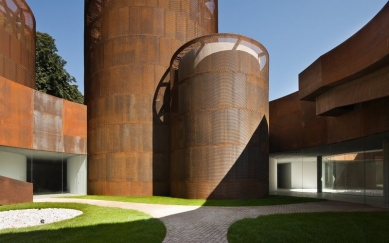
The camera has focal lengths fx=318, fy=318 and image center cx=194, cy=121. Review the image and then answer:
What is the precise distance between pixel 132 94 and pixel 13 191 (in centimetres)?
1002

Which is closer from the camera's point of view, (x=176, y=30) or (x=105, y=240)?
(x=105, y=240)

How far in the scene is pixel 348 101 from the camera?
44.3 feet

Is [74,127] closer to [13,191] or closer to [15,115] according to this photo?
[15,115]

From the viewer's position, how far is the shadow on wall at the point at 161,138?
74.8 ft

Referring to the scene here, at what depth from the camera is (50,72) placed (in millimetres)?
38719

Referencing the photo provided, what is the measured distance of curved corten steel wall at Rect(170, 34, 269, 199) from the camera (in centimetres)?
1838

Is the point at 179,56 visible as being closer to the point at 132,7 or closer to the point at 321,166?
the point at 132,7

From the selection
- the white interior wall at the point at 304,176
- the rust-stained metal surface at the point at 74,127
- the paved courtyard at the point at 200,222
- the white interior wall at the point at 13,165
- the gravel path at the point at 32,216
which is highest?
the rust-stained metal surface at the point at 74,127

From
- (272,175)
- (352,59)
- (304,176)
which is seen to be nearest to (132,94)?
(272,175)

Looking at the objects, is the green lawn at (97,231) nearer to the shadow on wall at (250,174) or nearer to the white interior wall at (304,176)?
the shadow on wall at (250,174)

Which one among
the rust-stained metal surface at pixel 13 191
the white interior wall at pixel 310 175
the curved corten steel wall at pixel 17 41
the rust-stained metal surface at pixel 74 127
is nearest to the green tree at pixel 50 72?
the curved corten steel wall at pixel 17 41

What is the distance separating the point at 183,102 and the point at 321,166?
48.3 ft

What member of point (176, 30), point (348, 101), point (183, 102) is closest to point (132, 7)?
point (176, 30)

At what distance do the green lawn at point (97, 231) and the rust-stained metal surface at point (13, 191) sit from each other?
685 cm
